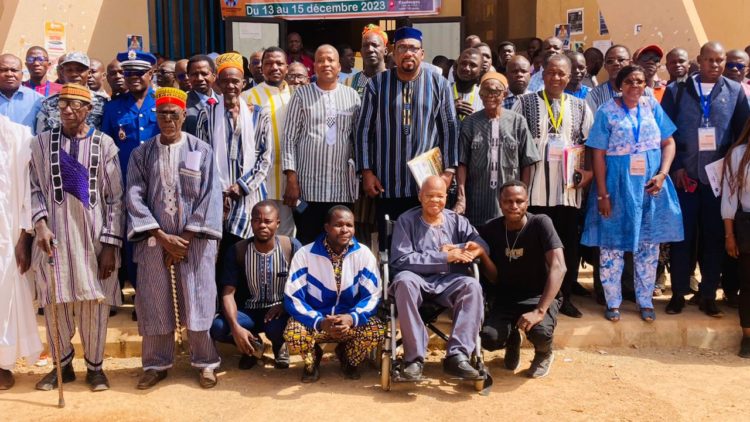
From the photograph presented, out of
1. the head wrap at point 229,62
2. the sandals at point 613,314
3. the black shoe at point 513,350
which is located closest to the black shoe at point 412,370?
the black shoe at point 513,350

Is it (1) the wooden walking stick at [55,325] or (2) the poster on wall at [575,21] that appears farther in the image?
(2) the poster on wall at [575,21]

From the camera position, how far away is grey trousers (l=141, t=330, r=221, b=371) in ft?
16.1

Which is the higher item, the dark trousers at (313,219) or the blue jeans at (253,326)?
the dark trousers at (313,219)

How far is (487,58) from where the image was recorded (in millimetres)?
6910

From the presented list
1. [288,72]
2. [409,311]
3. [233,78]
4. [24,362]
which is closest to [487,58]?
[288,72]

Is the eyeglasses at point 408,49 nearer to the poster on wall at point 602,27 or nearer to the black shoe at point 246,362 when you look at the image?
Answer: the black shoe at point 246,362

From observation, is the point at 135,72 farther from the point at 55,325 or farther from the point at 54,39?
the point at 54,39

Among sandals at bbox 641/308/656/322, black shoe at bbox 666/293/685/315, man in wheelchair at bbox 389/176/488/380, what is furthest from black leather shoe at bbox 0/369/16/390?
black shoe at bbox 666/293/685/315

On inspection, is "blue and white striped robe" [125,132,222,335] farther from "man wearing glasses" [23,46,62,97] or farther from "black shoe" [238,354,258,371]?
"man wearing glasses" [23,46,62,97]

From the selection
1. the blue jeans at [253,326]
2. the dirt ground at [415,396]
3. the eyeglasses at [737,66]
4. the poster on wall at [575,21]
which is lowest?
the dirt ground at [415,396]

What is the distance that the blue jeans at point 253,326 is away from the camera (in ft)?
16.4

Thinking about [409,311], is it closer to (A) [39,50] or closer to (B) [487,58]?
(B) [487,58]

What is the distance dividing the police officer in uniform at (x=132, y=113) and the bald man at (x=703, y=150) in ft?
13.3

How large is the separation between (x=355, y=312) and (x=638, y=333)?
7.64 ft
